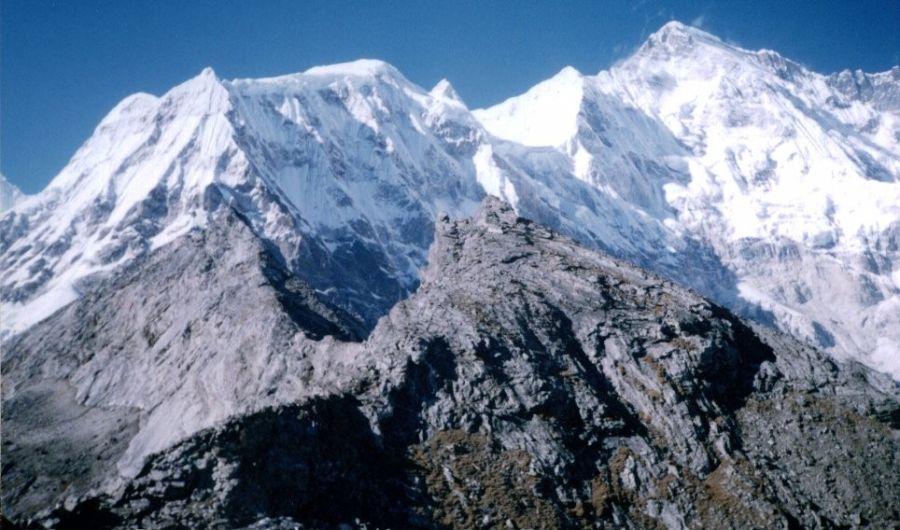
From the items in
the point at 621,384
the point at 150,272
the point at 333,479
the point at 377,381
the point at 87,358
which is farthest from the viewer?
the point at 150,272

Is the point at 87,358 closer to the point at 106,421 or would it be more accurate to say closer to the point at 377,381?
the point at 106,421

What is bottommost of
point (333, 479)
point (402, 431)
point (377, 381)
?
point (333, 479)

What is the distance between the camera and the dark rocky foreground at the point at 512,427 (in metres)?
42.2

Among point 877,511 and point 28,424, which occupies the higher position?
point 28,424

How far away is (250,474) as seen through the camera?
41000 millimetres

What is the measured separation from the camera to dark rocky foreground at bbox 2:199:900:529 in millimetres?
42250

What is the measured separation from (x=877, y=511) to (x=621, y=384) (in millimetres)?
22153

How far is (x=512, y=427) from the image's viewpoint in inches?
2222

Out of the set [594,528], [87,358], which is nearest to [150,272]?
[87,358]

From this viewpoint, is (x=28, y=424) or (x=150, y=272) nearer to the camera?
(x=28, y=424)

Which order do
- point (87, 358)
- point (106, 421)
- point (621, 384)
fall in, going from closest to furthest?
point (621, 384) → point (106, 421) → point (87, 358)

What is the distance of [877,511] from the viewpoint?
2029 inches

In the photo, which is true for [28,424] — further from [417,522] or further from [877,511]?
[877,511]

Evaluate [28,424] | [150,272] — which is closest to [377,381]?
[28,424]
